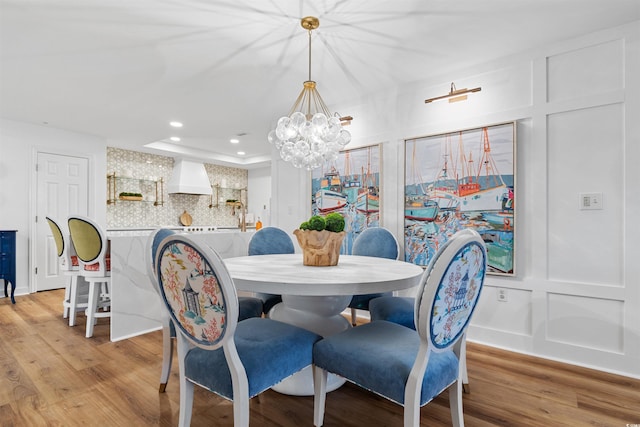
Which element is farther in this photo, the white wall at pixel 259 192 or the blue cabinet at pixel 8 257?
the white wall at pixel 259 192

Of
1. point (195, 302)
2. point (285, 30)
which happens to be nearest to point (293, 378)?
point (195, 302)

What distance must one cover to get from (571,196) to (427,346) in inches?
79.1

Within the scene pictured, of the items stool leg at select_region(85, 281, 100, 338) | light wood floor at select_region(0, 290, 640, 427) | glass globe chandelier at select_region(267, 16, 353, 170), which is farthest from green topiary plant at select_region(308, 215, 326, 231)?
Result: stool leg at select_region(85, 281, 100, 338)

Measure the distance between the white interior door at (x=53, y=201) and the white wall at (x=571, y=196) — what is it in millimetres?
5191

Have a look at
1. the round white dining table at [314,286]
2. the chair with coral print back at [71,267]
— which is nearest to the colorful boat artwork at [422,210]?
the round white dining table at [314,286]

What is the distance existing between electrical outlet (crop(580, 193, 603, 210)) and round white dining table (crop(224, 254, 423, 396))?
1476 mm

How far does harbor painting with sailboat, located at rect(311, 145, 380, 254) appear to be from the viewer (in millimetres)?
3410

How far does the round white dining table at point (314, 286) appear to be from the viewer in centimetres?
138

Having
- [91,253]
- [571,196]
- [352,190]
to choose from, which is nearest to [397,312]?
[571,196]

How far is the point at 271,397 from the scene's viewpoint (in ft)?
6.19

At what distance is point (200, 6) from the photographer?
2.08 meters

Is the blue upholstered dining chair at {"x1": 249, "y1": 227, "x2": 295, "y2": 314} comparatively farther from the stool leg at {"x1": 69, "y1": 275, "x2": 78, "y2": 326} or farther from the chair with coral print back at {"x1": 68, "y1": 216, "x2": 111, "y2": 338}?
the stool leg at {"x1": 69, "y1": 275, "x2": 78, "y2": 326}

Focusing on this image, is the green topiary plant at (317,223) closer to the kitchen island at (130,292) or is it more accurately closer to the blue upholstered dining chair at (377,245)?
the blue upholstered dining chair at (377,245)

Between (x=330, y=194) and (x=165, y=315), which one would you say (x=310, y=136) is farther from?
(x=165, y=315)
